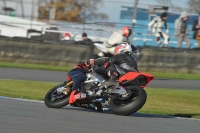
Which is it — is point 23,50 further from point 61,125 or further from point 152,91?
point 61,125

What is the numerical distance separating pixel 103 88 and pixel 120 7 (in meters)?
13.8

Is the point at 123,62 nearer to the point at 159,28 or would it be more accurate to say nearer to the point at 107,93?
the point at 107,93

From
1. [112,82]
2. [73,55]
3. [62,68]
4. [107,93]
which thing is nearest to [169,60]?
[73,55]

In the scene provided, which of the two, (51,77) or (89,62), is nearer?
(89,62)

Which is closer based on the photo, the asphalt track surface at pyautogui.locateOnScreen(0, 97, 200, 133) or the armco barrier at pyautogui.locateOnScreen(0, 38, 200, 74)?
the asphalt track surface at pyautogui.locateOnScreen(0, 97, 200, 133)

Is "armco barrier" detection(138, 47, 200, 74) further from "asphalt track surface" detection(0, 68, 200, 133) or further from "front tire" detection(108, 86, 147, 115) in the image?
"front tire" detection(108, 86, 147, 115)

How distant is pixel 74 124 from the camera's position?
23.5ft

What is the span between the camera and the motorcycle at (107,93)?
27.1 feet

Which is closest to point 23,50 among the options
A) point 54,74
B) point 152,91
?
point 54,74

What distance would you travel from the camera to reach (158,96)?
13.4m

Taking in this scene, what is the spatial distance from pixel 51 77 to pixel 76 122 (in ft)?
30.0

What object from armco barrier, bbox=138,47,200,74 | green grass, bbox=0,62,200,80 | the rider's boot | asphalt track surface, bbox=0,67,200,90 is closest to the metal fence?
armco barrier, bbox=138,47,200,74

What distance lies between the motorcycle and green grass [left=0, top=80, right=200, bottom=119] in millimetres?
1516

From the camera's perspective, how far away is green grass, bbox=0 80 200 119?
10.9 metres
